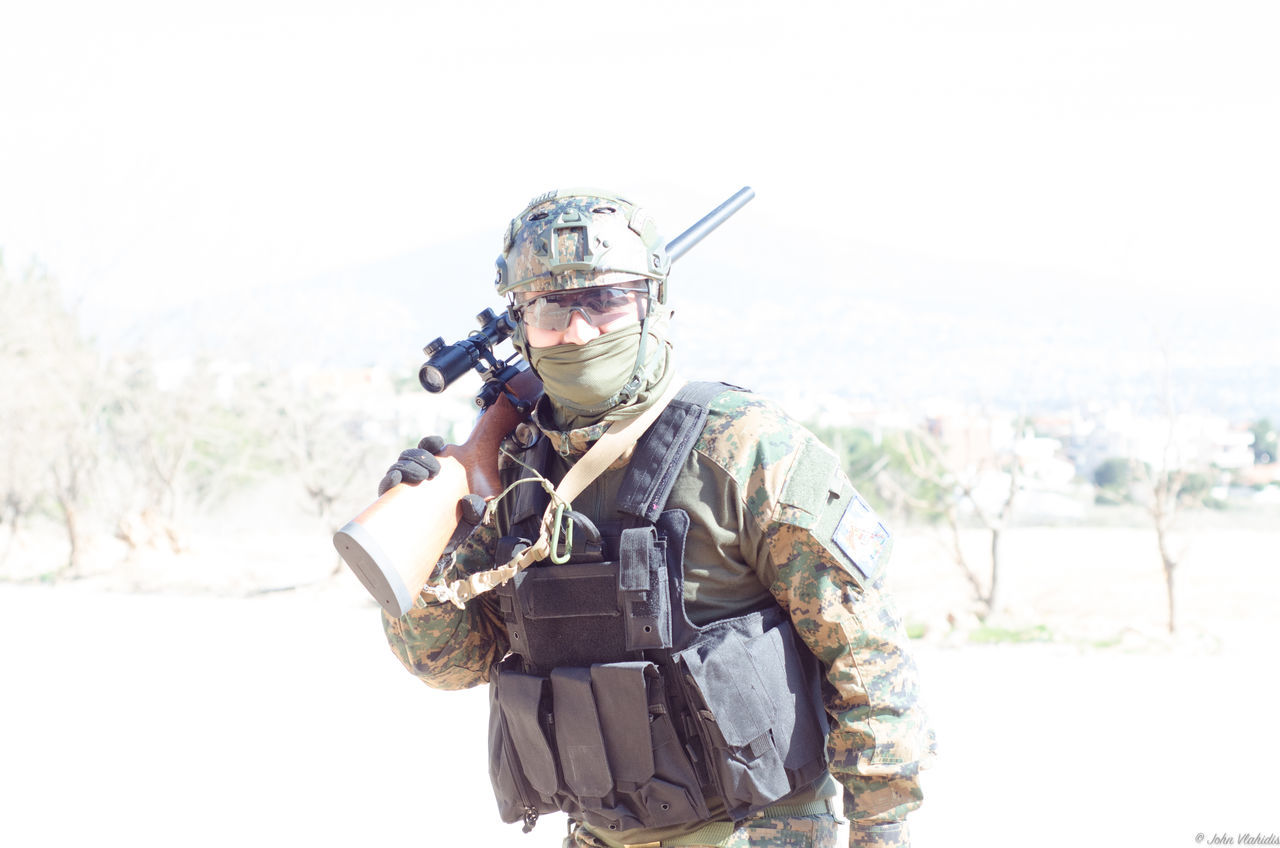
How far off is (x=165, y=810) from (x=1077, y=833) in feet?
14.6

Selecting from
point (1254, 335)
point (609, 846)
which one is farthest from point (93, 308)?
point (1254, 335)

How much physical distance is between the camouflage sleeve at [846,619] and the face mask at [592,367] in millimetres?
254

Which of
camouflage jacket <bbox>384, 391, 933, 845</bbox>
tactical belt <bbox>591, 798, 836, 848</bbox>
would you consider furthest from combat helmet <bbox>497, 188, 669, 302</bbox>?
tactical belt <bbox>591, 798, 836, 848</bbox>

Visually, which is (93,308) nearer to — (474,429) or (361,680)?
(361,680)

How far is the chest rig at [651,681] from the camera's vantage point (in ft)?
6.81

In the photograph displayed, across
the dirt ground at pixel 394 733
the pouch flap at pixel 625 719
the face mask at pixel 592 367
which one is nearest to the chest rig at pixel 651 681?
the pouch flap at pixel 625 719

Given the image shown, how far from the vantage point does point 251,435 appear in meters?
25.5

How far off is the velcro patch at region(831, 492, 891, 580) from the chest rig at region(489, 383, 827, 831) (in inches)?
7.6

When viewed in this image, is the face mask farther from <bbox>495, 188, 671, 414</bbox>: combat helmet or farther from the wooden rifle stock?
the wooden rifle stock

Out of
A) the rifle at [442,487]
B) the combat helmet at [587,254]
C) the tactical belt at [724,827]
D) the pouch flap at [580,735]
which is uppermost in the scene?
the combat helmet at [587,254]

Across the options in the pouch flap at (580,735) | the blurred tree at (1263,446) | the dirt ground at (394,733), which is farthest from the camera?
the blurred tree at (1263,446)

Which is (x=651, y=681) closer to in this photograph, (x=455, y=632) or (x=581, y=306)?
(x=455, y=632)

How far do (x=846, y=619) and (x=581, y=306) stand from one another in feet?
2.46

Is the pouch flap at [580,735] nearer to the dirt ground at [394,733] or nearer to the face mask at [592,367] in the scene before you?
the face mask at [592,367]
